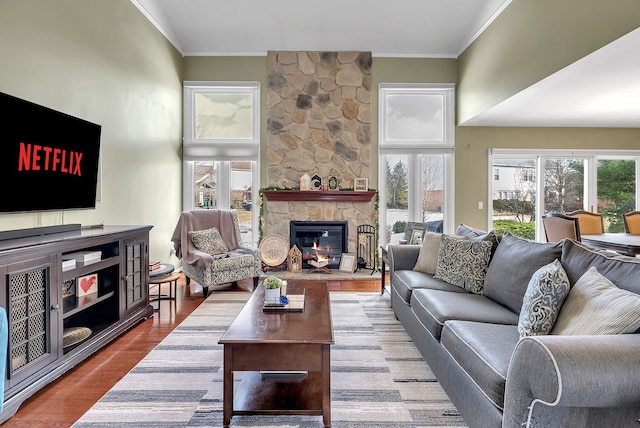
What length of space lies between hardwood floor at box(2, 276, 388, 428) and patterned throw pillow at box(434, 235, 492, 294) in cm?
254

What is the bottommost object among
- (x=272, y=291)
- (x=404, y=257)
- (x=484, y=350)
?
(x=484, y=350)

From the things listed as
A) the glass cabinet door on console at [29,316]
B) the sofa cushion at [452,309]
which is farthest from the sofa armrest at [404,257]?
the glass cabinet door on console at [29,316]

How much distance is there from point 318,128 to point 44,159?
3.96 metres

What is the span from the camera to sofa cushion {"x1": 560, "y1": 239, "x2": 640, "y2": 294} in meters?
1.64

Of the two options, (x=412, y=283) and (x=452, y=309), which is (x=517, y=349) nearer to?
(x=452, y=309)

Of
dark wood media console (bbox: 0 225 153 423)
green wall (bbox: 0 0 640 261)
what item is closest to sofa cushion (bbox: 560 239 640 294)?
green wall (bbox: 0 0 640 261)

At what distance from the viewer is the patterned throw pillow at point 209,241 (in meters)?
4.53

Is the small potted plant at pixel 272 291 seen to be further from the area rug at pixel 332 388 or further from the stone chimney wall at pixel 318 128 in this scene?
the stone chimney wall at pixel 318 128

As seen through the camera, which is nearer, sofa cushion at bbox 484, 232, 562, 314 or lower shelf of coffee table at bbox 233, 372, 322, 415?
lower shelf of coffee table at bbox 233, 372, 322, 415

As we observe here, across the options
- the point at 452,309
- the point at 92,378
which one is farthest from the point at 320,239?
the point at 92,378

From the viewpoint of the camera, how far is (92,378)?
2385 millimetres

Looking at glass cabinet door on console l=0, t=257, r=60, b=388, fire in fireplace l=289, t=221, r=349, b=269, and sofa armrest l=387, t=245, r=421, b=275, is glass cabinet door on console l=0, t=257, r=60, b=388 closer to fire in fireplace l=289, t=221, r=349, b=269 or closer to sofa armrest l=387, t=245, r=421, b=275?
sofa armrest l=387, t=245, r=421, b=275

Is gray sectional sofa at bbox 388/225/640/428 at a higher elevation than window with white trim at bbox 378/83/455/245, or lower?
lower

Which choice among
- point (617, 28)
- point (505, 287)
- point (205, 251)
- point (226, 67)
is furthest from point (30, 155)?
point (617, 28)
